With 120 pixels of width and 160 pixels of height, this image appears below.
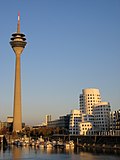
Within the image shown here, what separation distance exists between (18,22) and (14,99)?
1437 inches

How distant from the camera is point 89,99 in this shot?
117 m

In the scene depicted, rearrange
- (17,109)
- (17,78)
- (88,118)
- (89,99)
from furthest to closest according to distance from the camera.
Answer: (17,78), (17,109), (89,99), (88,118)

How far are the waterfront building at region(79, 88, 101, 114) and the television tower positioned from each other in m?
31.1

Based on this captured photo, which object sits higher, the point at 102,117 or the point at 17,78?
the point at 17,78

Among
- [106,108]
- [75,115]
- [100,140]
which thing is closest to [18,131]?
[75,115]

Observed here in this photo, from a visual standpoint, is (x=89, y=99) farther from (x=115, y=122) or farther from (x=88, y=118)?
(x=115, y=122)

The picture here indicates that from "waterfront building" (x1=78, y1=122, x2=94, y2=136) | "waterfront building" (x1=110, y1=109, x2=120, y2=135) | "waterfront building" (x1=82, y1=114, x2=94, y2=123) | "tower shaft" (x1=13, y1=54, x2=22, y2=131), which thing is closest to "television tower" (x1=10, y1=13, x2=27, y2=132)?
"tower shaft" (x1=13, y1=54, x2=22, y2=131)

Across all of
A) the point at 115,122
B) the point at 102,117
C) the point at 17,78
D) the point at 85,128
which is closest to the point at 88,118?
the point at 102,117

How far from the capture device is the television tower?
446 ft

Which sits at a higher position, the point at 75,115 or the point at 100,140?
the point at 75,115

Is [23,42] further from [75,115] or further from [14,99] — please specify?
[75,115]

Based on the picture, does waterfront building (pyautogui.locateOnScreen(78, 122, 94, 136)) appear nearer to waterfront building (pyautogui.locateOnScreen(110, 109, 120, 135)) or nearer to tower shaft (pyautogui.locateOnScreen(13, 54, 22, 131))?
waterfront building (pyautogui.locateOnScreen(110, 109, 120, 135))

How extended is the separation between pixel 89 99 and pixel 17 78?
1553 inches

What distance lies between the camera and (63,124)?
146 meters
